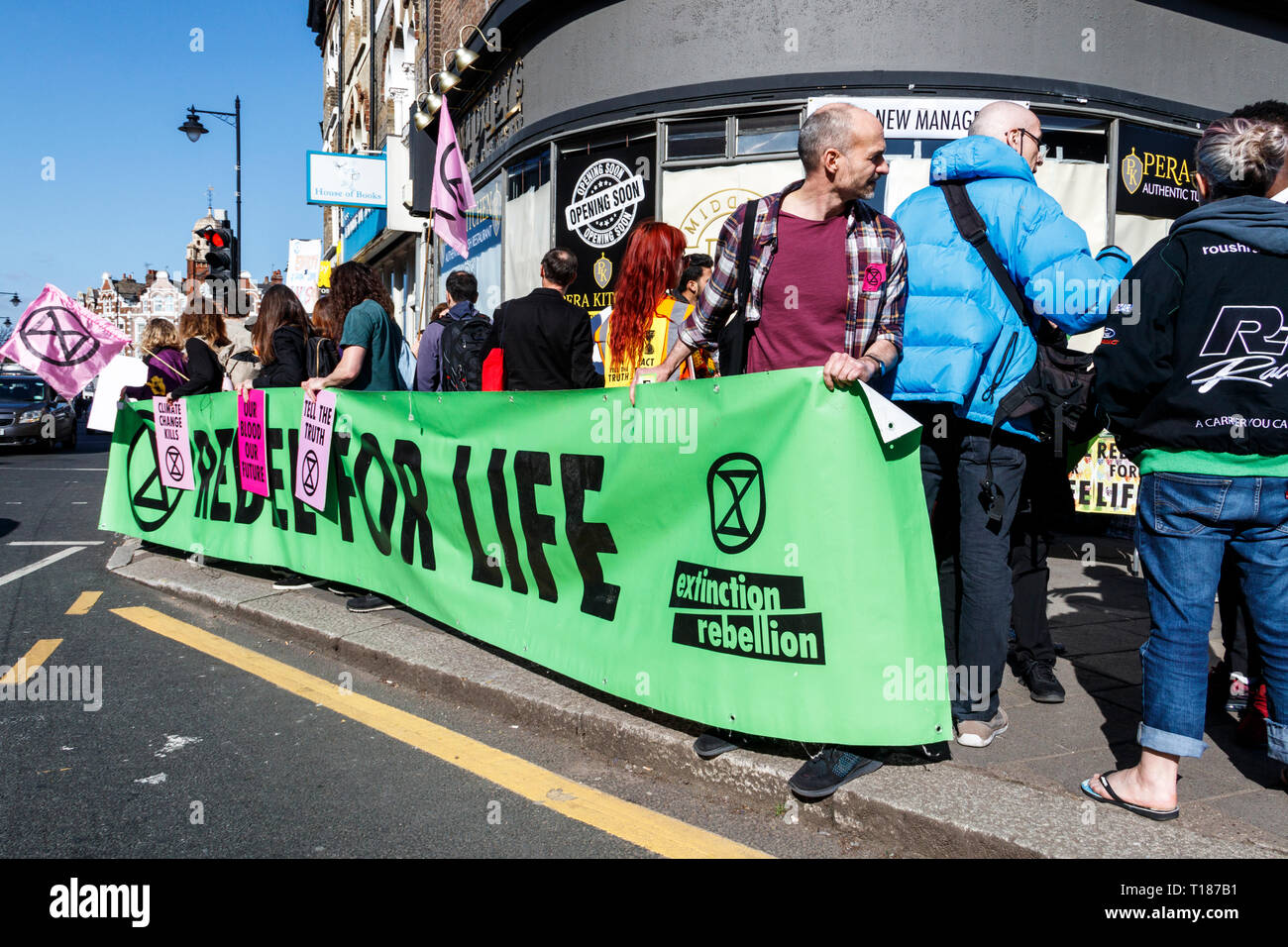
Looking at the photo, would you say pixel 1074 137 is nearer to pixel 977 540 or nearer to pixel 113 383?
pixel 977 540

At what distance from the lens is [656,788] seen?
3.31 m

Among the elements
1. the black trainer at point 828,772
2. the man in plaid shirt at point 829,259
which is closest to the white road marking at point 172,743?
the black trainer at point 828,772

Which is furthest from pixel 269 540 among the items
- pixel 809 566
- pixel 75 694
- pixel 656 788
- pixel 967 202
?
pixel 967 202

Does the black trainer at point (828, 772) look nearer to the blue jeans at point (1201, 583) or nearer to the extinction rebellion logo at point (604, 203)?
the blue jeans at point (1201, 583)

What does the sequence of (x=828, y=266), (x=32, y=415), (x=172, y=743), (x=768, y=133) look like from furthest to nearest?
1. (x=32, y=415)
2. (x=768, y=133)
3. (x=172, y=743)
4. (x=828, y=266)

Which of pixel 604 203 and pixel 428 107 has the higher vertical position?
pixel 428 107

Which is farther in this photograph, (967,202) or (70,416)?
(70,416)

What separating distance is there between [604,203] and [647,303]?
548 centimetres

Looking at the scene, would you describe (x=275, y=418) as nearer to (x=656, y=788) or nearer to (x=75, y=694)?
(x=75, y=694)

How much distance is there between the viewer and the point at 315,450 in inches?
226

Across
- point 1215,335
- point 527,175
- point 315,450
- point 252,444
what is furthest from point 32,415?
point 1215,335

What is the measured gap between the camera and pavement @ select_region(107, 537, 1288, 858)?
8.73 feet
